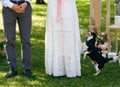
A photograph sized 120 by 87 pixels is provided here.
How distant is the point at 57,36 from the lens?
7207mm

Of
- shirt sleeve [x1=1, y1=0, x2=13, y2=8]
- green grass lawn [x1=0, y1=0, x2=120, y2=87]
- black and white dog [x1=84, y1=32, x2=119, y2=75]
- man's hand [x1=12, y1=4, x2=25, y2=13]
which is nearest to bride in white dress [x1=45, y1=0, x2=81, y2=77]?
green grass lawn [x1=0, y1=0, x2=120, y2=87]

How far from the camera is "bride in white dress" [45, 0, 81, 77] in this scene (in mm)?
7156

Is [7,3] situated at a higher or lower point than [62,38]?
higher

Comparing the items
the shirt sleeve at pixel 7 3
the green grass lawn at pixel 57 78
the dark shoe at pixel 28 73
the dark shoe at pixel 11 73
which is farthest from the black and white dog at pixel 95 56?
the shirt sleeve at pixel 7 3

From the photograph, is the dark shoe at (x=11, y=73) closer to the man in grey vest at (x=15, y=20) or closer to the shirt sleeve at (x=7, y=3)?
the man in grey vest at (x=15, y=20)

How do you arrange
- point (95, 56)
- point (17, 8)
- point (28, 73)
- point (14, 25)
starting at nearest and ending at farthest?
point (17, 8), point (14, 25), point (28, 73), point (95, 56)

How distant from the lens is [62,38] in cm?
723

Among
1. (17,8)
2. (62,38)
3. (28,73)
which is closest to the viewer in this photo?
(17,8)

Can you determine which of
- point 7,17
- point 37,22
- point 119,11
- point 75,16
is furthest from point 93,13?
point 37,22

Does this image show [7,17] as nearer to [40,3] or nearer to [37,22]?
[37,22]

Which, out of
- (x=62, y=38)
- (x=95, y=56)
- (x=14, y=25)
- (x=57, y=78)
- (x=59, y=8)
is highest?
(x=59, y=8)

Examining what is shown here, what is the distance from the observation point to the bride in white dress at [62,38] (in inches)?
282

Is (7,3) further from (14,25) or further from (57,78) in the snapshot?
(57,78)

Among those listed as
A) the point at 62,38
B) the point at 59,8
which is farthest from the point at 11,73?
the point at 59,8
